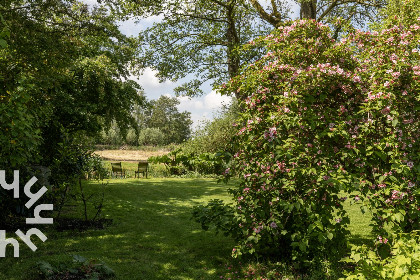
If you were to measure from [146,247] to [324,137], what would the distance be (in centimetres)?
425

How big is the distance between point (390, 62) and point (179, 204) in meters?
8.81

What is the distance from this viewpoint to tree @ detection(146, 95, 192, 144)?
82.9 metres

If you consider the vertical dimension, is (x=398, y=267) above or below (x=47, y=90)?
below

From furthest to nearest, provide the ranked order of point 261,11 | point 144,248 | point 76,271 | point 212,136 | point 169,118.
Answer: point 169,118 < point 212,136 < point 261,11 < point 144,248 < point 76,271

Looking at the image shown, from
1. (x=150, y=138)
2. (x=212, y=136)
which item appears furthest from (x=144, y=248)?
(x=150, y=138)

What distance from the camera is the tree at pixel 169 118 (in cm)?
8294

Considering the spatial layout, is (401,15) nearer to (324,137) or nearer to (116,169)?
(324,137)

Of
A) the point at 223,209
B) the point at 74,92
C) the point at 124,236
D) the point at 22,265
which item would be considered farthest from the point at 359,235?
the point at 74,92

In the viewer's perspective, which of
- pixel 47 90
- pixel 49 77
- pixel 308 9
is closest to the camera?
pixel 49 77

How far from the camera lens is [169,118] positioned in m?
86.4

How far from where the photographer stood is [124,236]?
7.52 meters

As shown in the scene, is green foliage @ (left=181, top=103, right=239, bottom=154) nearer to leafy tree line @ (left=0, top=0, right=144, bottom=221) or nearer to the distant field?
leafy tree line @ (left=0, top=0, right=144, bottom=221)

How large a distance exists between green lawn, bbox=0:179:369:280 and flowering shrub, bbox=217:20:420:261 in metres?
1.28

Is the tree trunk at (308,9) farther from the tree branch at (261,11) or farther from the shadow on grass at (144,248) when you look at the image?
the shadow on grass at (144,248)
